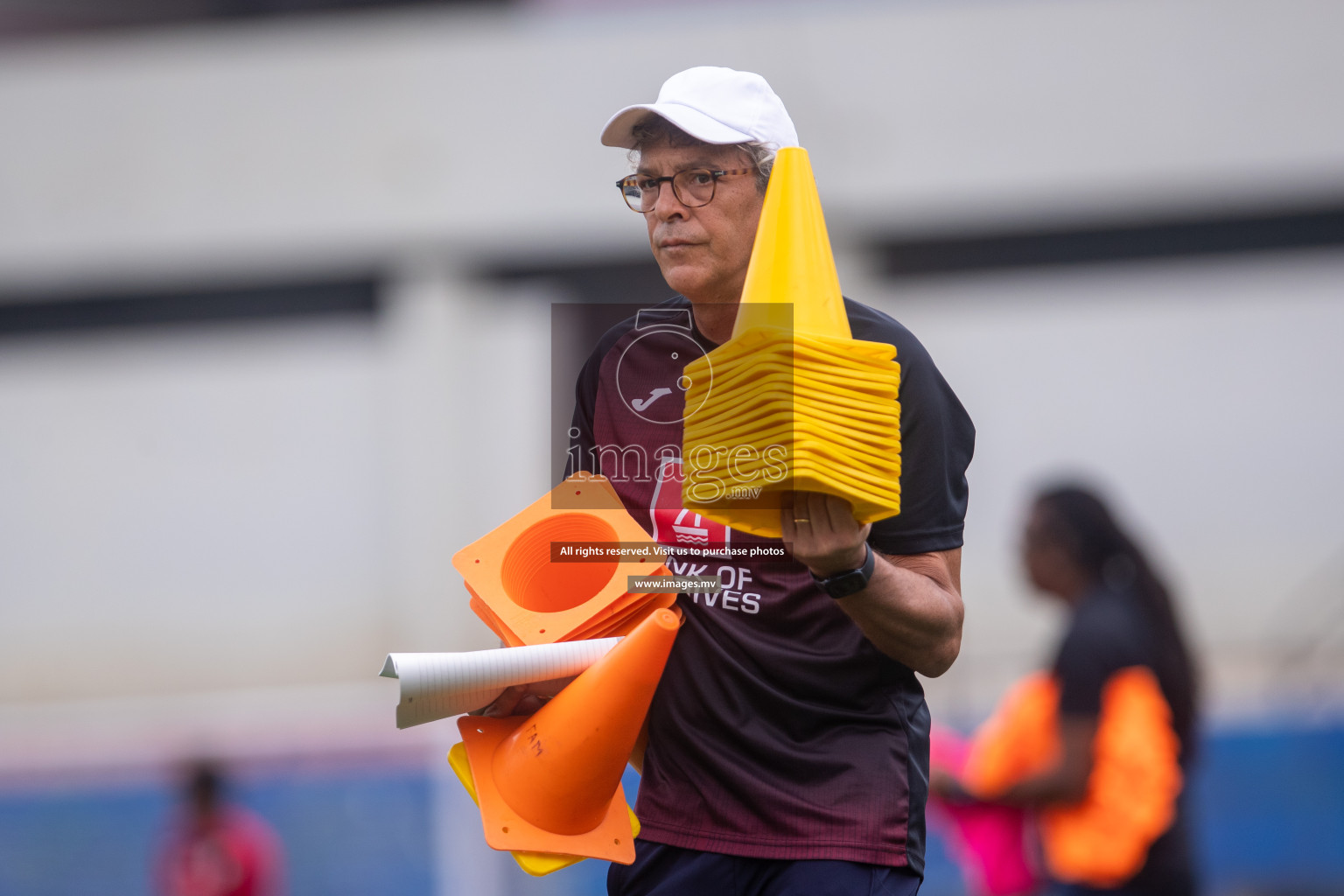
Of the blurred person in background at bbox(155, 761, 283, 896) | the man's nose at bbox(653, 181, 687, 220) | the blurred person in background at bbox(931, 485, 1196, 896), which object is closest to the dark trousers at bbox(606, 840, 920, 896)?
the man's nose at bbox(653, 181, 687, 220)

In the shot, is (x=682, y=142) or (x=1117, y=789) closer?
(x=682, y=142)

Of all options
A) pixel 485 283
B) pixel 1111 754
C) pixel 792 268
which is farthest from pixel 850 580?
pixel 485 283

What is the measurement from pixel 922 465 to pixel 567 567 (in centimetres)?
54

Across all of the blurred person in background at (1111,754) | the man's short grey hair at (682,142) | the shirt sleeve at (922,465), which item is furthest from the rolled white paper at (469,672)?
the blurred person in background at (1111,754)

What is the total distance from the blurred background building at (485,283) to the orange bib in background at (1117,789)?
5234mm

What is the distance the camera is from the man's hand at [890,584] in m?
1.45

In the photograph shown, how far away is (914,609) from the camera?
1594mm

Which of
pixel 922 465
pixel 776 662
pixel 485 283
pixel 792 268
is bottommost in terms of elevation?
pixel 776 662

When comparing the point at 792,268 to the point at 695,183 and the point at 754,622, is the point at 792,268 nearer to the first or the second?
the point at 695,183

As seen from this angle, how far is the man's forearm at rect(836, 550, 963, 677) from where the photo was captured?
5.06 feet

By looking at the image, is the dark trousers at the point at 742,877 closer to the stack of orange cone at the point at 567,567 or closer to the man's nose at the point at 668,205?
the stack of orange cone at the point at 567,567

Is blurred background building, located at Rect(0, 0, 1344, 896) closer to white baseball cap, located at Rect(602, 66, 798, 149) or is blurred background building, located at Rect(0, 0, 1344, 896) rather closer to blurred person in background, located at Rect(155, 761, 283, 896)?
blurred person in background, located at Rect(155, 761, 283, 896)

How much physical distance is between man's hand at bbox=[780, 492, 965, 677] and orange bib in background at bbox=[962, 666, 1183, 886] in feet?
7.23

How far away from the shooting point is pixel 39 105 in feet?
33.3
